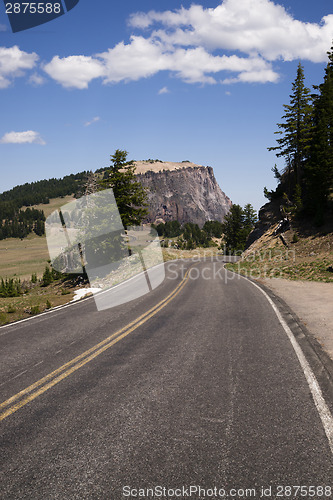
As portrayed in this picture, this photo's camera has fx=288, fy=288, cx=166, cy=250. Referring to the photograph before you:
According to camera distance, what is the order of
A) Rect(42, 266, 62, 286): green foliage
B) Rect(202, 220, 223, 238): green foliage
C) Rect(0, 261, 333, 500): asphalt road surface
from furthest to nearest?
1. Rect(202, 220, 223, 238): green foliage
2. Rect(42, 266, 62, 286): green foliage
3. Rect(0, 261, 333, 500): asphalt road surface

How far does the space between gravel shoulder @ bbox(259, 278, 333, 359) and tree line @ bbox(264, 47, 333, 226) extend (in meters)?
18.5

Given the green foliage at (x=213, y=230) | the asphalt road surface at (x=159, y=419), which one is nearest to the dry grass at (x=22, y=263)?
the asphalt road surface at (x=159, y=419)

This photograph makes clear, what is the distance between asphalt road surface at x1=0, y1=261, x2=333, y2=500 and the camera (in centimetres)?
299

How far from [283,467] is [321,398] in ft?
6.17

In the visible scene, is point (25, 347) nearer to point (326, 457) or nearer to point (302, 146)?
point (326, 457)

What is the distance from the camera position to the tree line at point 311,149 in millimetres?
32969

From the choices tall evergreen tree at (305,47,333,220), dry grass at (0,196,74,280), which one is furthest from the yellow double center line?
dry grass at (0,196,74,280)

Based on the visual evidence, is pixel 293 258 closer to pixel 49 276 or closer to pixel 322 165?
pixel 322 165

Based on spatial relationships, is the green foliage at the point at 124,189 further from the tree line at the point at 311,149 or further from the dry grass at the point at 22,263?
the dry grass at the point at 22,263

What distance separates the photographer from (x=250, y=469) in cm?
312

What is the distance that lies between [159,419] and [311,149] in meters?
44.2

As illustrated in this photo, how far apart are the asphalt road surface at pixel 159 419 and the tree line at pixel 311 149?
102 feet

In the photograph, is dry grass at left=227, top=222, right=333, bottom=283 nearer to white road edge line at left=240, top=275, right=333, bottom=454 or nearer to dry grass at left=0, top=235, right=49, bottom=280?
white road edge line at left=240, top=275, right=333, bottom=454

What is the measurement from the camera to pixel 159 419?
13.3 feet
